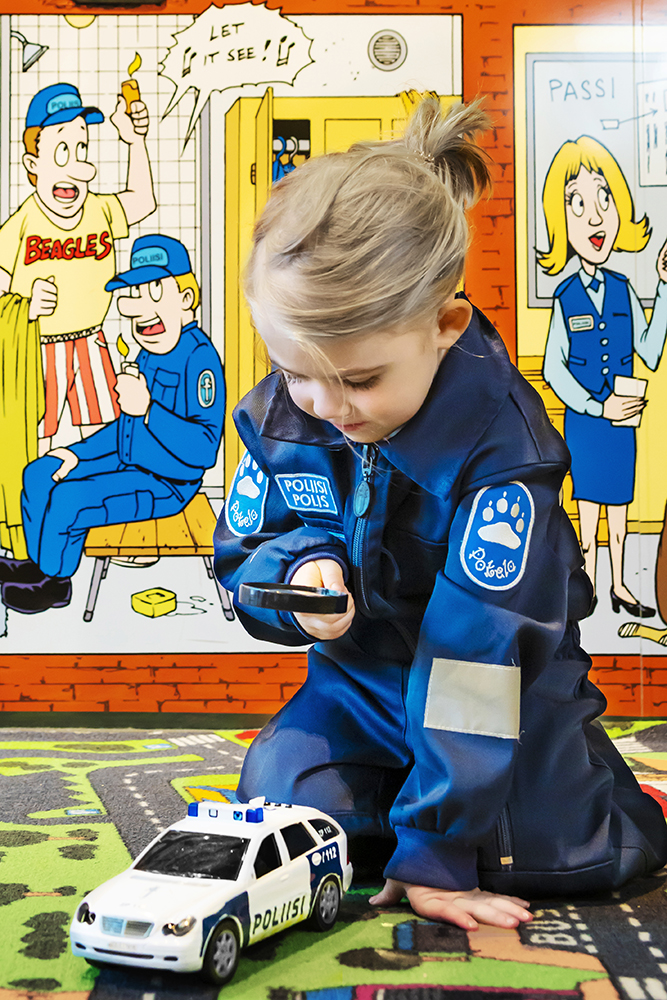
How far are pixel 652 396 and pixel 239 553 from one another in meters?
1.22

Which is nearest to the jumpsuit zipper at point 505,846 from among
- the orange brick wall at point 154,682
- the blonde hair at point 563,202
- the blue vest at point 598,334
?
the orange brick wall at point 154,682

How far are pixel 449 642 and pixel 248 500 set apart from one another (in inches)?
9.9

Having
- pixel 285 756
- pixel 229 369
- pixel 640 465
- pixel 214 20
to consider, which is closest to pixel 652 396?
pixel 640 465

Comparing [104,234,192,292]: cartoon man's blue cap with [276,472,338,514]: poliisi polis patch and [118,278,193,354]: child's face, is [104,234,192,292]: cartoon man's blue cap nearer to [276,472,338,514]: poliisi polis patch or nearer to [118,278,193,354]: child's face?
[118,278,193,354]: child's face

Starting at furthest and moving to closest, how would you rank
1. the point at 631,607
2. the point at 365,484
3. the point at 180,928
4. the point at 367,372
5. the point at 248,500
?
the point at 631,607 → the point at 248,500 → the point at 365,484 → the point at 367,372 → the point at 180,928

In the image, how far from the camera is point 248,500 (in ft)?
2.81

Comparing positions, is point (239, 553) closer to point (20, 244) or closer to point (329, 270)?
point (329, 270)

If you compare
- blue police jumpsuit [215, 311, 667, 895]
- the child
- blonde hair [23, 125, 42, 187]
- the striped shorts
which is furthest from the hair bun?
blonde hair [23, 125, 42, 187]

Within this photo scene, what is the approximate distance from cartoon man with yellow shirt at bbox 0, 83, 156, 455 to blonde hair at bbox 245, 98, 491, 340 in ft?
3.99

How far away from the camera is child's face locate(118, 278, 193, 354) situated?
1835 millimetres

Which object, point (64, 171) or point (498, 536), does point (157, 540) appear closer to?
point (64, 171)

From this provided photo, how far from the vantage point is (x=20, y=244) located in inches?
73.1

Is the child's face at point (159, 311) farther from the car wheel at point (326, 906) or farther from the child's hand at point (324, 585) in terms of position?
the car wheel at point (326, 906)

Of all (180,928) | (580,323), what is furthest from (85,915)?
(580,323)
